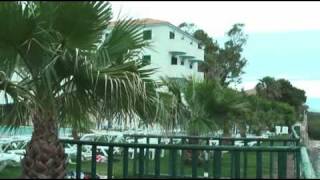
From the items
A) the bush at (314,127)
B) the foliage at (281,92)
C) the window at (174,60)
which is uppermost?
the window at (174,60)

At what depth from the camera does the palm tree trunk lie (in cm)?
643

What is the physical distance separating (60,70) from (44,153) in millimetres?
1039

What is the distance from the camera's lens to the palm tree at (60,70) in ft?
21.1

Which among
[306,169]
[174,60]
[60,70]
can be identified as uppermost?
[174,60]

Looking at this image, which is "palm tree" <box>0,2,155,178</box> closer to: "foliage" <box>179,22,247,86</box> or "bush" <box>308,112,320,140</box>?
"bush" <box>308,112,320,140</box>

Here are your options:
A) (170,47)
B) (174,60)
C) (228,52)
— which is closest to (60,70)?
(170,47)

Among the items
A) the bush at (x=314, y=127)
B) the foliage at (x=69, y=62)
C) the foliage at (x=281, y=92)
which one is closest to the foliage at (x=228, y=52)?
the foliage at (x=281, y=92)

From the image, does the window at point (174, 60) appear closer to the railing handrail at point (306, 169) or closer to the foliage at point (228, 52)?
the foliage at point (228, 52)

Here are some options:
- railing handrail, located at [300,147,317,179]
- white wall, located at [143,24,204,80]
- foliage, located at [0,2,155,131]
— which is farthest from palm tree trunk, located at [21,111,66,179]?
white wall, located at [143,24,204,80]

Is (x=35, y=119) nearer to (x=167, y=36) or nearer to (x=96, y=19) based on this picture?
(x=96, y=19)

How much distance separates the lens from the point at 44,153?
655 cm

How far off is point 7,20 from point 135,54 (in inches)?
71.9

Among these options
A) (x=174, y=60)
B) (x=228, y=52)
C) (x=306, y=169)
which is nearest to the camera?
(x=306, y=169)

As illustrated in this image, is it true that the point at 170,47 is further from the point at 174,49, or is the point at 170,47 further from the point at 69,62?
the point at 69,62
